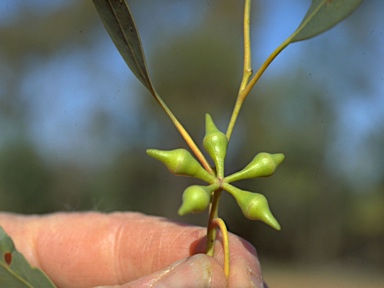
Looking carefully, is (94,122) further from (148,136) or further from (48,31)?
(48,31)

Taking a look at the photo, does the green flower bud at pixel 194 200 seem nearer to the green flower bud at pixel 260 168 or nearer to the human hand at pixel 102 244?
the green flower bud at pixel 260 168

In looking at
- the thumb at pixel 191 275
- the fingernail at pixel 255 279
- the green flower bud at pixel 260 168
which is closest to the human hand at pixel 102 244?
the fingernail at pixel 255 279

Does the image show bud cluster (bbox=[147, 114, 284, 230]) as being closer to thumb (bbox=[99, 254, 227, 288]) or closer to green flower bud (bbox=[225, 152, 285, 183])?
green flower bud (bbox=[225, 152, 285, 183])

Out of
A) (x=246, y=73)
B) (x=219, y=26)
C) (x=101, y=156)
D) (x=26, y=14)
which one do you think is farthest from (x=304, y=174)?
(x=246, y=73)

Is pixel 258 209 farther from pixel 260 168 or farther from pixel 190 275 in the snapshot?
pixel 190 275

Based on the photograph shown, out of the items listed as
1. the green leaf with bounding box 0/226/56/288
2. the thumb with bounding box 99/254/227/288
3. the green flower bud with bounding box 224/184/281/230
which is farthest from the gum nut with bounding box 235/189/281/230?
the green leaf with bounding box 0/226/56/288

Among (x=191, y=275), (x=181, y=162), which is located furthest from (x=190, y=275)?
(x=181, y=162)
